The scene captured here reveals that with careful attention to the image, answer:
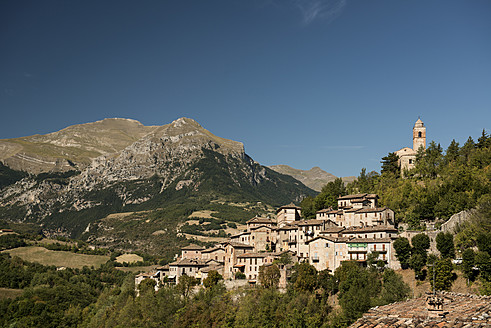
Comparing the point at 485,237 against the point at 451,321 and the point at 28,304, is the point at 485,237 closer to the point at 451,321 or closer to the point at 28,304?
the point at 451,321

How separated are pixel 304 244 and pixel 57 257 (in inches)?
5211

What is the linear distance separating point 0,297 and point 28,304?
18469 mm

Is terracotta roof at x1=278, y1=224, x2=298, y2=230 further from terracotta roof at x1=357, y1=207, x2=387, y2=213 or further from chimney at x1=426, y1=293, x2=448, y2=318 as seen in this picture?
chimney at x1=426, y1=293, x2=448, y2=318

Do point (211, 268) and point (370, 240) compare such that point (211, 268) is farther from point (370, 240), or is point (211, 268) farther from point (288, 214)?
point (370, 240)

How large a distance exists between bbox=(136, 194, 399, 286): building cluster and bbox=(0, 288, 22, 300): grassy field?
60.0 metres

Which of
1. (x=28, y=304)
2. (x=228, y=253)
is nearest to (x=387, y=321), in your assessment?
(x=228, y=253)

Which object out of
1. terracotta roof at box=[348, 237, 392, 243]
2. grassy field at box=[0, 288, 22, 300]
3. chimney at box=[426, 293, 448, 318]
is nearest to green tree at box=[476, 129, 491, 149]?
terracotta roof at box=[348, 237, 392, 243]

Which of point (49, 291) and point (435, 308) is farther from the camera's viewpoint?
point (49, 291)

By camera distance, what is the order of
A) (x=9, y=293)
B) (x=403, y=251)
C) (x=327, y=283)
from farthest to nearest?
1. (x=9, y=293)
2. (x=327, y=283)
3. (x=403, y=251)

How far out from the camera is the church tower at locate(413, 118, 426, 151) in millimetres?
104125

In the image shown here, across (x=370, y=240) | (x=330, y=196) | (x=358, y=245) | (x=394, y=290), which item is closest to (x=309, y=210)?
(x=330, y=196)

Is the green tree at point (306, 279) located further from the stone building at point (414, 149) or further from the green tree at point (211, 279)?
the stone building at point (414, 149)

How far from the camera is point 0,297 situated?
133500 millimetres

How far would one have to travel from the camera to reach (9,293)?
138 m
